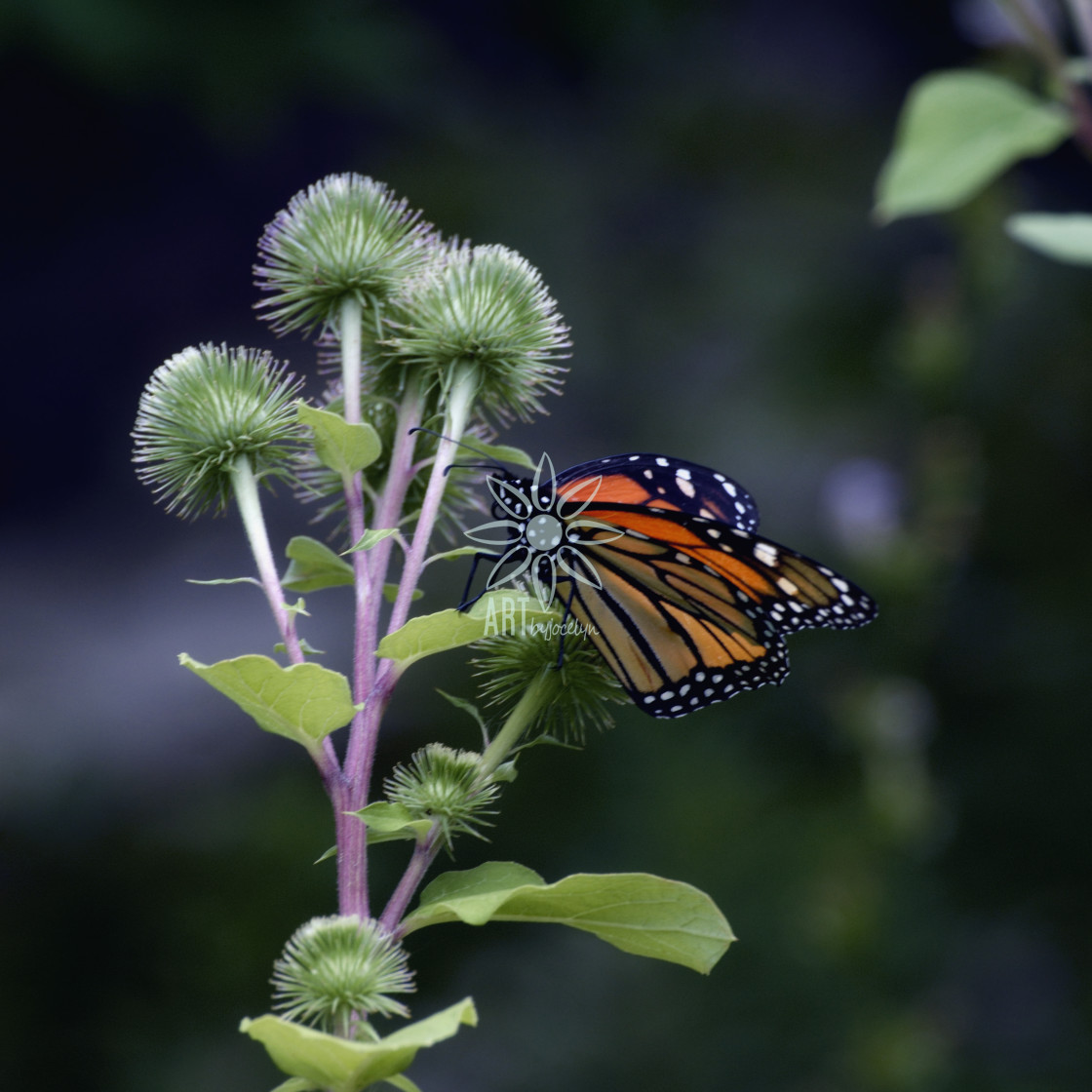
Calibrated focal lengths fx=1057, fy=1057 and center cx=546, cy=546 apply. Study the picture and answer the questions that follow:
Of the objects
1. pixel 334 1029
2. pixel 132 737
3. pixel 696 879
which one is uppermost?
pixel 132 737

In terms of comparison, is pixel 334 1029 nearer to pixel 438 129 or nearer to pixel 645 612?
pixel 645 612

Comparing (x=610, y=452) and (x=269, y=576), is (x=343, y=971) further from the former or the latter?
(x=610, y=452)

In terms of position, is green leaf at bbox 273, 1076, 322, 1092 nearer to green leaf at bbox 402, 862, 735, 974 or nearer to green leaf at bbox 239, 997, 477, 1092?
green leaf at bbox 239, 997, 477, 1092

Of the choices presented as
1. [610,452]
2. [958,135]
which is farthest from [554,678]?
[610,452]

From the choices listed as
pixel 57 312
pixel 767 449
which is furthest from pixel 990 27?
pixel 57 312

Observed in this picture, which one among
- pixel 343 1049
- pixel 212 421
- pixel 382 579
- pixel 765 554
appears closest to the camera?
pixel 343 1049

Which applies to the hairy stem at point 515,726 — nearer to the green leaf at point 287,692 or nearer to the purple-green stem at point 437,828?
the purple-green stem at point 437,828

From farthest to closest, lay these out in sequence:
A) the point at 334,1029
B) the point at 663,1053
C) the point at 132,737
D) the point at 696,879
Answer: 1. the point at 132,737
2. the point at 696,879
3. the point at 663,1053
4. the point at 334,1029
